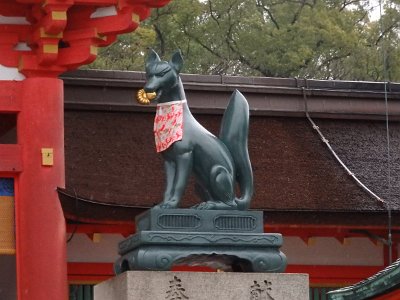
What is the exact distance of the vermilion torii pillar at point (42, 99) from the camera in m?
13.9

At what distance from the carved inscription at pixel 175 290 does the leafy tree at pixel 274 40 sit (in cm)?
2209


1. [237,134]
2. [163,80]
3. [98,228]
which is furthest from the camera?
[98,228]

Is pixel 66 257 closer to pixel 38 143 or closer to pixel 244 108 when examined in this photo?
pixel 38 143

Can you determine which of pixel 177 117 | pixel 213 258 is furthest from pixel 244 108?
pixel 213 258

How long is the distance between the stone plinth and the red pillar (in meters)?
5.30

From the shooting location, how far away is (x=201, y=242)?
8484 mm

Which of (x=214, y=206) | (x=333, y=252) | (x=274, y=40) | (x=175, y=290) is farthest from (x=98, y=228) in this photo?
(x=274, y=40)

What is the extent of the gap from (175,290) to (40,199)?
19.2 ft

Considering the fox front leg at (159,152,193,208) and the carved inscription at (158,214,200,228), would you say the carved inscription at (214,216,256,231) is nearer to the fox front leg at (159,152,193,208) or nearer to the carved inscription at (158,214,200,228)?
the carved inscription at (158,214,200,228)

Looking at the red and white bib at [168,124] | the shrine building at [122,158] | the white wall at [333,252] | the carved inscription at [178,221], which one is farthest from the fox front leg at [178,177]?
the white wall at [333,252]

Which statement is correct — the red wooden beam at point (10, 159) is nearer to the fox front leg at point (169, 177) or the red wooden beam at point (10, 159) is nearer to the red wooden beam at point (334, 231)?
the red wooden beam at point (334, 231)

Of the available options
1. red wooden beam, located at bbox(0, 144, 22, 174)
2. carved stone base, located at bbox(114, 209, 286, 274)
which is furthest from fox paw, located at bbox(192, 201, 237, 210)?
red wooden beam, located at bbox(0, 144, 22, 174)

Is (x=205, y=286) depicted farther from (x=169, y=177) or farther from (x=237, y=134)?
(x=237, y=134)

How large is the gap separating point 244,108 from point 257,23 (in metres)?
23.3
